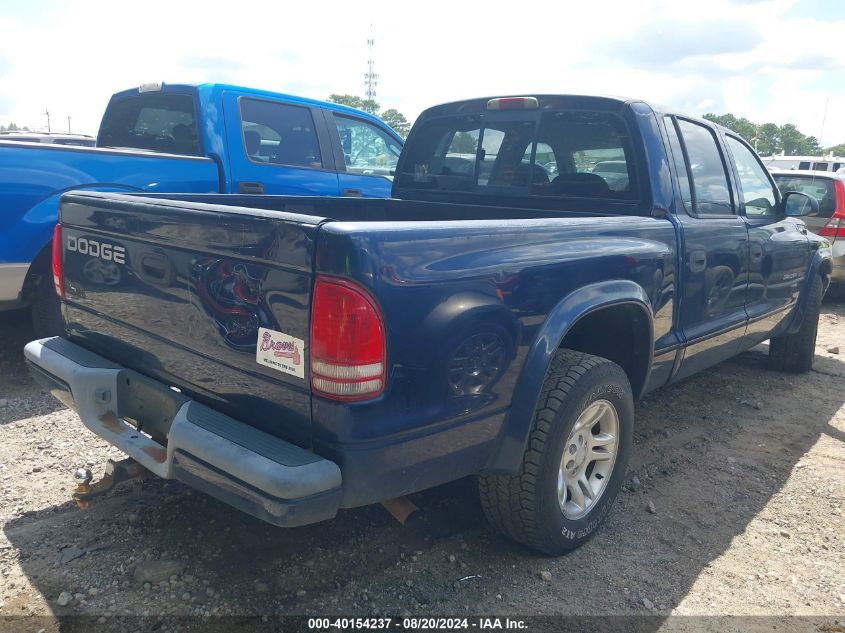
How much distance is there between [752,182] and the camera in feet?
14.3

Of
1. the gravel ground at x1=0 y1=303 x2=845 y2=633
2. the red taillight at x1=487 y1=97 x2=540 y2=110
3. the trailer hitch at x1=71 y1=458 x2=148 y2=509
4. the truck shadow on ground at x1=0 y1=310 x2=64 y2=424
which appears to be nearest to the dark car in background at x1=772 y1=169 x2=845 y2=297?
the gravel ground at x1=0 y1=303 x2=845 y2=633

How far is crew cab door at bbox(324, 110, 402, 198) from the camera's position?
6.01 m

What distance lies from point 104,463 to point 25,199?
1779 mm

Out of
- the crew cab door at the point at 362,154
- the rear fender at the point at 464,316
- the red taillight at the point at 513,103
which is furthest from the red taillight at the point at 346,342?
the crew cab door at the point at 362,154

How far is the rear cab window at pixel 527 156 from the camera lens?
135 inches

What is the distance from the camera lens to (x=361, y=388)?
1.94 m

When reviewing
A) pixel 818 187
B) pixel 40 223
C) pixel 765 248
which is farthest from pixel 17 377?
pixel 818 187

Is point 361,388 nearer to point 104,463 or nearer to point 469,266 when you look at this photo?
point 469,266

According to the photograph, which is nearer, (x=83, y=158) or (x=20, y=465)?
(x=20, y=465)

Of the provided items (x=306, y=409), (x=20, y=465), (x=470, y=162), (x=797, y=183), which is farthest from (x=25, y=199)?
(x=797, y=183)

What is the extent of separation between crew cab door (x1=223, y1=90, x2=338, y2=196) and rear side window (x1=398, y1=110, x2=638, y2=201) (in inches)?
59.2

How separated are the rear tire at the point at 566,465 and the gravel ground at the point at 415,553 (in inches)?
6.7

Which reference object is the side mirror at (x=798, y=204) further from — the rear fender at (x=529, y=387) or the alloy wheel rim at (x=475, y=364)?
the alloy wheel rim at (x=475, y=364)

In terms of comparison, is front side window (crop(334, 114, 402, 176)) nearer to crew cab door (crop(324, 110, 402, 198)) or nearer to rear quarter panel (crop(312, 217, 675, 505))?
crew cab door (crop(324, 110, 402, 198))
